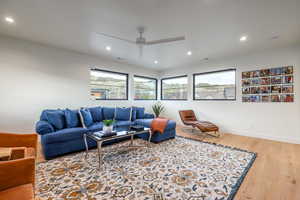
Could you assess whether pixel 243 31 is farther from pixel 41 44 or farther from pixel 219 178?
pixel 41 44

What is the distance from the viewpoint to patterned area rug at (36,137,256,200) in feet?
5.64

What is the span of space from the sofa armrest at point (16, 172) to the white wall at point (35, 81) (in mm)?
3241

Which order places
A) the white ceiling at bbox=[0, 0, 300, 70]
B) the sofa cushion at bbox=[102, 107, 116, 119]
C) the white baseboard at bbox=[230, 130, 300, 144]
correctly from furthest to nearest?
the sofa cushion at bbox=[102, 107, 116, 119] → the white baseboard at bbox=[230, 130, 300, 144] → the white ceiling at bbox=[0, 0, 300, 70]

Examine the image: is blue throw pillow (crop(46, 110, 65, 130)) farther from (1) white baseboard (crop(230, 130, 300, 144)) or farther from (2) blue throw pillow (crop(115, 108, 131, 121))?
(1) white baseboard (crop(230, 130, 300, 144))

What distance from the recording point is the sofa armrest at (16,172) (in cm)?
102

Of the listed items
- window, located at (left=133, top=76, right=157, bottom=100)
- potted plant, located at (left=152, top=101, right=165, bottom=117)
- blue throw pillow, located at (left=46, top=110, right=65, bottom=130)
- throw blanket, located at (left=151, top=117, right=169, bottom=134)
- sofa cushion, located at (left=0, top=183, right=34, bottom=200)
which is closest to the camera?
sofa cushion, located at (left=0, top=183, right=34, bottom=200)

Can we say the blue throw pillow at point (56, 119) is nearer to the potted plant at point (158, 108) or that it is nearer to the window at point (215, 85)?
the potted plant at point (158, 108)

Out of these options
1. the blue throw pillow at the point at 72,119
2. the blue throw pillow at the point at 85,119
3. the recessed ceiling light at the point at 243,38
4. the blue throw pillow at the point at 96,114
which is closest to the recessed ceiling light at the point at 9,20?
the blue throw pillow at the point at 72,119

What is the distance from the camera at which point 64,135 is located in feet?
9.18

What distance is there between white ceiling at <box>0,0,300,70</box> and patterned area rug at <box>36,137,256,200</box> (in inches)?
105

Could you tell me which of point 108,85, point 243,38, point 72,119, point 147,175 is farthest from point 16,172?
point 243,38

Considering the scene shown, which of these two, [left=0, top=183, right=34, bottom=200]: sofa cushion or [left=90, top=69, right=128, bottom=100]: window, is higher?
[left=90, top=69, right=128, bottom=100]: window

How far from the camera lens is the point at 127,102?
18.5 ft

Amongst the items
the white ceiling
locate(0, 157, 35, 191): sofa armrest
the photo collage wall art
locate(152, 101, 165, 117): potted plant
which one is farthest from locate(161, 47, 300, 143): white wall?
locate(0, 157, 35, 191): sofa armrest
